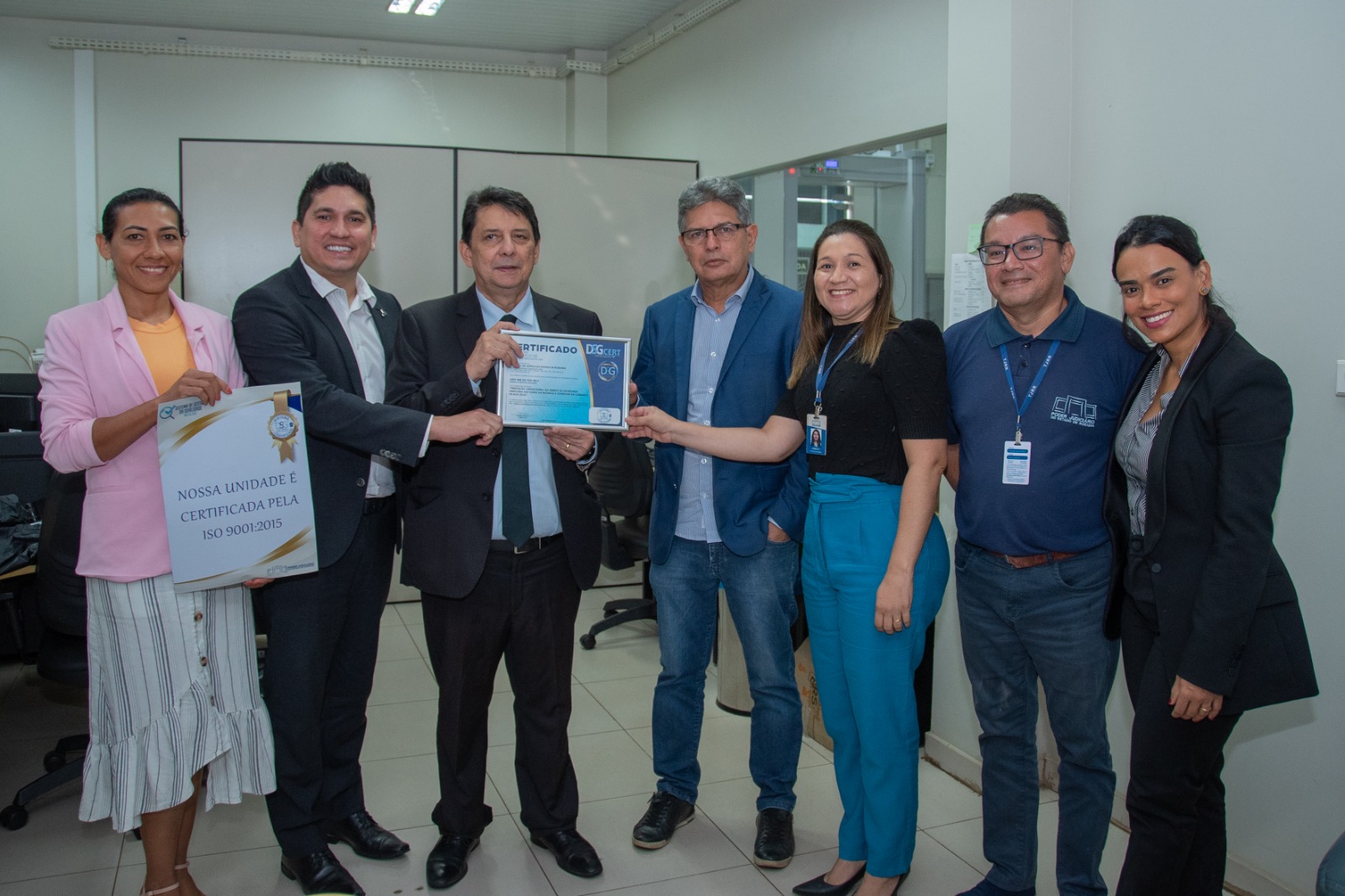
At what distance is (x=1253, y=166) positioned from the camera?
2.46 meters

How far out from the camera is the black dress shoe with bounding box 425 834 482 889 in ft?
8.27

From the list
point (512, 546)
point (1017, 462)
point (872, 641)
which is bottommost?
point (872, 641)

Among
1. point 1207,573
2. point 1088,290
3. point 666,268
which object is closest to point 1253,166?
point 1088,290

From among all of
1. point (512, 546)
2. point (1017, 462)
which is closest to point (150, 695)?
point (512, 546)

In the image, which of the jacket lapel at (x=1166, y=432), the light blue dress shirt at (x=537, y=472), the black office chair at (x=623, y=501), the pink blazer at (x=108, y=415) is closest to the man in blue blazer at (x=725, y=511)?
the light blue dress shirt at (x=537, y=472)

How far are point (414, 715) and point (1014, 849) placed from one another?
2330 mm

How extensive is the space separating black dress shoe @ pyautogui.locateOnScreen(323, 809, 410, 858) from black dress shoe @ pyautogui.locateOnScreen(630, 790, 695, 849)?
2.07 ft

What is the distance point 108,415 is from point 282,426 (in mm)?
355

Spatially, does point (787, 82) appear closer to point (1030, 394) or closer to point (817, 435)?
point (817, 435)

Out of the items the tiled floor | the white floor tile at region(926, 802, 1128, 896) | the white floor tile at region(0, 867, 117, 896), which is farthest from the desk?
the white floor tile at region(926, 802, 1128, 896)

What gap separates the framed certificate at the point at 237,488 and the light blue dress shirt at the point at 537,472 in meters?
0.47

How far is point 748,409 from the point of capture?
8.54ft

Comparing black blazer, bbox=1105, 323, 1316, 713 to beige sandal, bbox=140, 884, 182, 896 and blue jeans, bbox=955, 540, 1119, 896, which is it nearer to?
blue jeans, bbox=955, 540, 1119, 896

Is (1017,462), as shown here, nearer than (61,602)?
Yes
